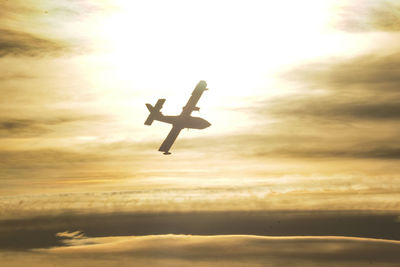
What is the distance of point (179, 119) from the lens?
310 ft

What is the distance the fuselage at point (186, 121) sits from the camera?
94562mm

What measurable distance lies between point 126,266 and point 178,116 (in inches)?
4984

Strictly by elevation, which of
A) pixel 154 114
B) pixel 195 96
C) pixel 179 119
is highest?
pixel 195 96

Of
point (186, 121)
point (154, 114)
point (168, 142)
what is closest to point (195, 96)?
point (186, 121)

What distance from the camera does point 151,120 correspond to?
95.4m

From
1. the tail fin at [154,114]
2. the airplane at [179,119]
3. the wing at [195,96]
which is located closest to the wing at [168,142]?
the airplane at [179,119]

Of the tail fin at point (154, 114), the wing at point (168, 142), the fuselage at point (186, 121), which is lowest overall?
the wing at point (168, 142)

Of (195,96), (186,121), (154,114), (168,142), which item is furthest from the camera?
(154,114)

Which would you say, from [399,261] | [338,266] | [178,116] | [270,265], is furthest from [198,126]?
[399,261]

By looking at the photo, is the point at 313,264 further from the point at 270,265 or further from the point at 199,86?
the point at 199,86

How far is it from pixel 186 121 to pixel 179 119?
62.0 inches

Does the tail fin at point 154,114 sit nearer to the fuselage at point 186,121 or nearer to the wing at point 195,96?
the fuselage at point 186,121

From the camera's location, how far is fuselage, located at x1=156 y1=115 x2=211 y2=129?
9456 centimetres

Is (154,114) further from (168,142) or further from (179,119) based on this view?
(168,142)
